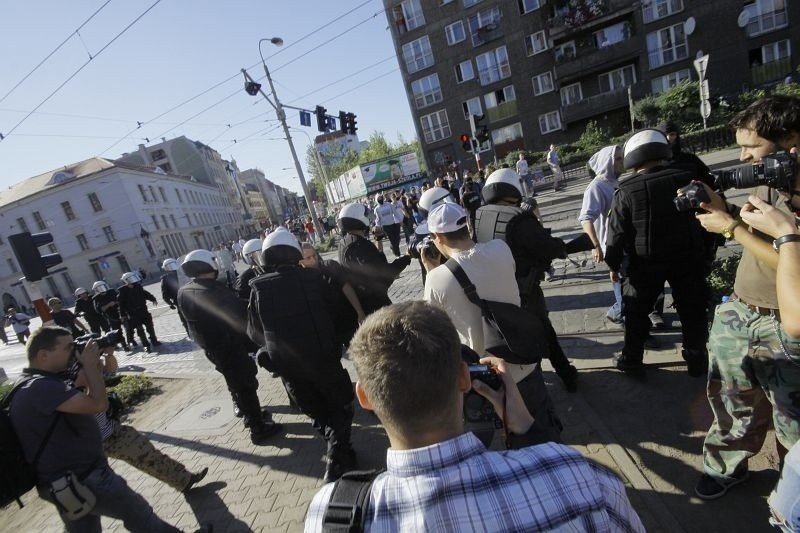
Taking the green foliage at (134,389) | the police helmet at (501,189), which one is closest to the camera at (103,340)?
the police helmet at (501,189)

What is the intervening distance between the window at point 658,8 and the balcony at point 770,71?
606cm

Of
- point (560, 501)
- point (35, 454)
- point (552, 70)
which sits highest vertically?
point (552, 70)

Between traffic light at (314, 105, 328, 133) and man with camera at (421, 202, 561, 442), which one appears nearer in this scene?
man with camera at (421, 202, 561, 442)

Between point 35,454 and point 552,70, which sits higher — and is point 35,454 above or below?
below

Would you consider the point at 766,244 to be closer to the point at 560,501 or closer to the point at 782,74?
the point at 560,501

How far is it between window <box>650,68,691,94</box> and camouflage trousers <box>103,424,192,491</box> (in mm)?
32744

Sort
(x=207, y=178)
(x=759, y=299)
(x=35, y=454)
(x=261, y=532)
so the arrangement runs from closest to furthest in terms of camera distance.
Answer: (x=759, y=299) → (x=35, y=454) → (x=261, y=532) → (x=207, y=178)

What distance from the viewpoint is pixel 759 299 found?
1.91 metres

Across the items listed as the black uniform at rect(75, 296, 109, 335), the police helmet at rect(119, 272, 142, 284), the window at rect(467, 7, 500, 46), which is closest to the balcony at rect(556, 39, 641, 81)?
the window at rect(467, 7, 500, 46)

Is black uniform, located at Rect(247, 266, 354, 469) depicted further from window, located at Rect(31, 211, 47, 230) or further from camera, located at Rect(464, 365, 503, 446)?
window, located at Rect(31, 211, 47, 230)

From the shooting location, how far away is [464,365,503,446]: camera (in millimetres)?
1543

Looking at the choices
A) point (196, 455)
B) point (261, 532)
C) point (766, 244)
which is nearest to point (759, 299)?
point (766, 244)

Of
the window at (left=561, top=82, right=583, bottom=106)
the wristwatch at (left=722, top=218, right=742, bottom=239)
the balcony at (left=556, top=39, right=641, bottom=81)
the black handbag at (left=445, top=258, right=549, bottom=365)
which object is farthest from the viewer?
the window at (left=561, top=82, right=583, bottom=106)

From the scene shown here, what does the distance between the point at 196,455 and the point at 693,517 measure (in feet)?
15.9
